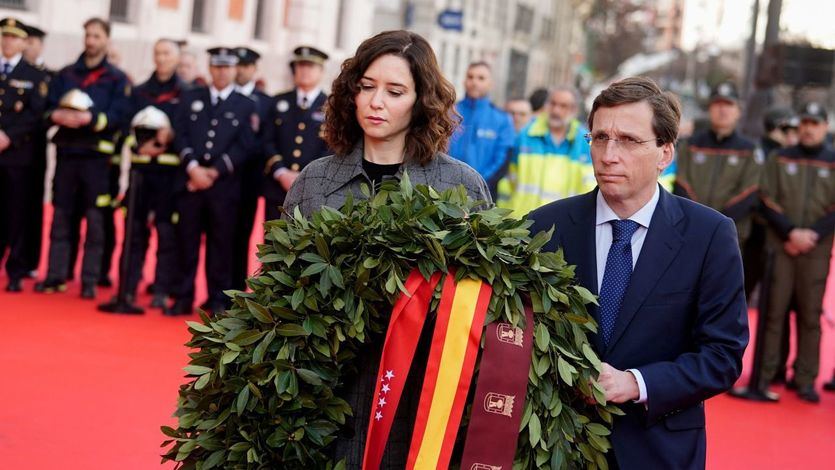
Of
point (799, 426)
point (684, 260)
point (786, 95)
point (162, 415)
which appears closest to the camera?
point (684, 260)

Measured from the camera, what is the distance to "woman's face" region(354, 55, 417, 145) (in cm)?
427

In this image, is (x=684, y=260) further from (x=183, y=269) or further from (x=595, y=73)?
(x=595, y=73)

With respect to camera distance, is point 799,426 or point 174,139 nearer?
point 799,426

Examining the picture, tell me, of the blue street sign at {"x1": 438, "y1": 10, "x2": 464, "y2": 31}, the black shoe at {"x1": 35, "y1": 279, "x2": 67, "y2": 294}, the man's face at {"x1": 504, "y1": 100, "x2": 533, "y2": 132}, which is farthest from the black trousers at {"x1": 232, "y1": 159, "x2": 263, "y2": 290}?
the blue street sign at {"x1": 438, "y1": 10, "x2": 464, "y2": 31}

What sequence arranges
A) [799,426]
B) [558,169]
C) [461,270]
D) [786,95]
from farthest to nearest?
[786,95] → [558,169] → [799,426] → [461,270]

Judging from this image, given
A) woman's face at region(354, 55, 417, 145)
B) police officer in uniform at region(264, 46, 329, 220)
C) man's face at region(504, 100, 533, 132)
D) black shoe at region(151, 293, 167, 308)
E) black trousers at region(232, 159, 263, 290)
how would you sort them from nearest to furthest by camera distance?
1. woman's face at region(354, 55, 417, 145)
2. police officer in uniform at region(264, 46, 329, 220)
3. black shoe at region(151, 293, 167, 308)
4. black trousers at region(232, 159, 263, 290)
5. man's face at region(504, 100, 533, 132)

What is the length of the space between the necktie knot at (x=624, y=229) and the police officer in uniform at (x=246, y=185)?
7.62m

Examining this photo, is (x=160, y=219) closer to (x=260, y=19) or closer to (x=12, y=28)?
(x=12, y=28)

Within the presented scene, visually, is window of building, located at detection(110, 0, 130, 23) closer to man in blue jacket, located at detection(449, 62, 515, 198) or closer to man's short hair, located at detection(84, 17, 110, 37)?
man's short hair, located at detection(84, 17, 110, 37)

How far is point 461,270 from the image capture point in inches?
142

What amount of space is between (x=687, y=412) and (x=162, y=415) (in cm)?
420

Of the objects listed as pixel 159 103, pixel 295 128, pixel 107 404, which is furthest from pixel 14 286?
pixel 107 404

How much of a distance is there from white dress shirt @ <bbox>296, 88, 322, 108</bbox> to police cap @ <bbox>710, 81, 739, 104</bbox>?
11.0 ft

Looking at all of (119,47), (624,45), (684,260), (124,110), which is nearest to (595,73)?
(624,45)
